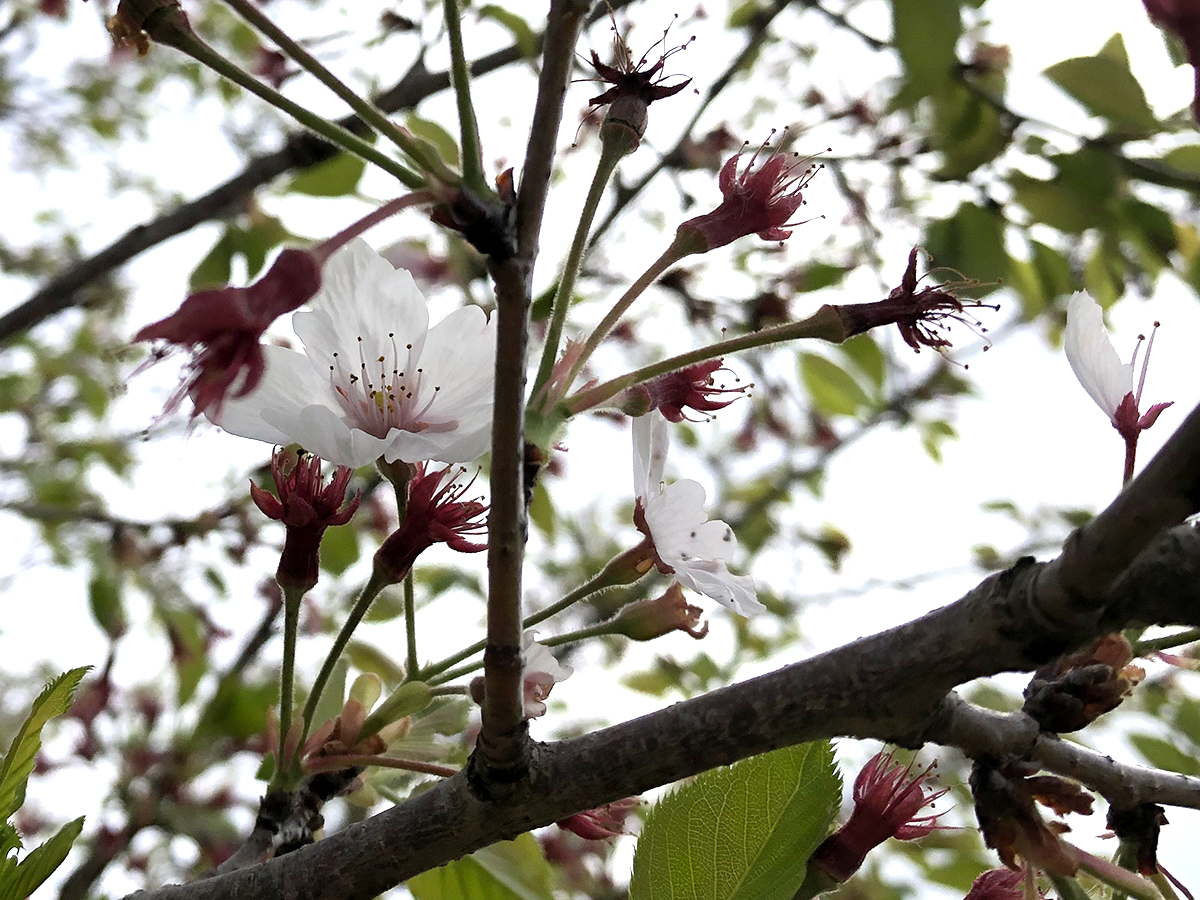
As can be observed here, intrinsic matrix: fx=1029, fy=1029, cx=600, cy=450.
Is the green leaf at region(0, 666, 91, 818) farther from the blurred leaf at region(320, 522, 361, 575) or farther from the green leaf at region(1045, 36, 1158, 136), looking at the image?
the green leaf at region(1045, 36, 1158, 136)

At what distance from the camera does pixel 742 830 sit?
65 centimetres

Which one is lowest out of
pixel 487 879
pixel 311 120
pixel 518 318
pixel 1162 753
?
pixel 1162 753

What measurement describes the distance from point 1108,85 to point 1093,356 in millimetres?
835

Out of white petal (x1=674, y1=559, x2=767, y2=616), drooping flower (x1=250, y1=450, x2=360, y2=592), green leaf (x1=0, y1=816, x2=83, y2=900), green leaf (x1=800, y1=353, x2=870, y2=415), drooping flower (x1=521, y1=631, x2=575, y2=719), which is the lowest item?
green leaf (x1=0, y1=816, x2=83, y2=900)

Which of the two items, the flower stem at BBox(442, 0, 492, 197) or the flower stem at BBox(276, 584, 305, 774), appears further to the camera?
the flower stem at BBox(276, 584, 305, 774)

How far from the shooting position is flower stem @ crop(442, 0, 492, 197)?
0.48 meters

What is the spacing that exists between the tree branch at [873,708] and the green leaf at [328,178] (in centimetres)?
126

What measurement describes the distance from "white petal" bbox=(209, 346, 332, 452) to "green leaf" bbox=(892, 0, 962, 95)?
83cm

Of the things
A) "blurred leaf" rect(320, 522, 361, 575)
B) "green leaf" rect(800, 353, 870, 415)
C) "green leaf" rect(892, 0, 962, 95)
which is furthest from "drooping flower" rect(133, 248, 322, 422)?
"green leaf" rect(800, 353, 870, 415)

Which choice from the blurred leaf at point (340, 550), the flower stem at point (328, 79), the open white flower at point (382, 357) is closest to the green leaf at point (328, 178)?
the blurred leaf at point (340, 550)

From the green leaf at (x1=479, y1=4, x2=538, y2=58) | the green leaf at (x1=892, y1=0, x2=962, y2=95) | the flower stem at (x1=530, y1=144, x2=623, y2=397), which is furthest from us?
the green leaf at (x1=479, y1=4, x2=538, y2=58)

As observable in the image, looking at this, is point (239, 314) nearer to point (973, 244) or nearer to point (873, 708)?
point (873, 708)

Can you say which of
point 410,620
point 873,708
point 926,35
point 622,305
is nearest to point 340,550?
point 410,620

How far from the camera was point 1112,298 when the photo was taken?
1.72 m
